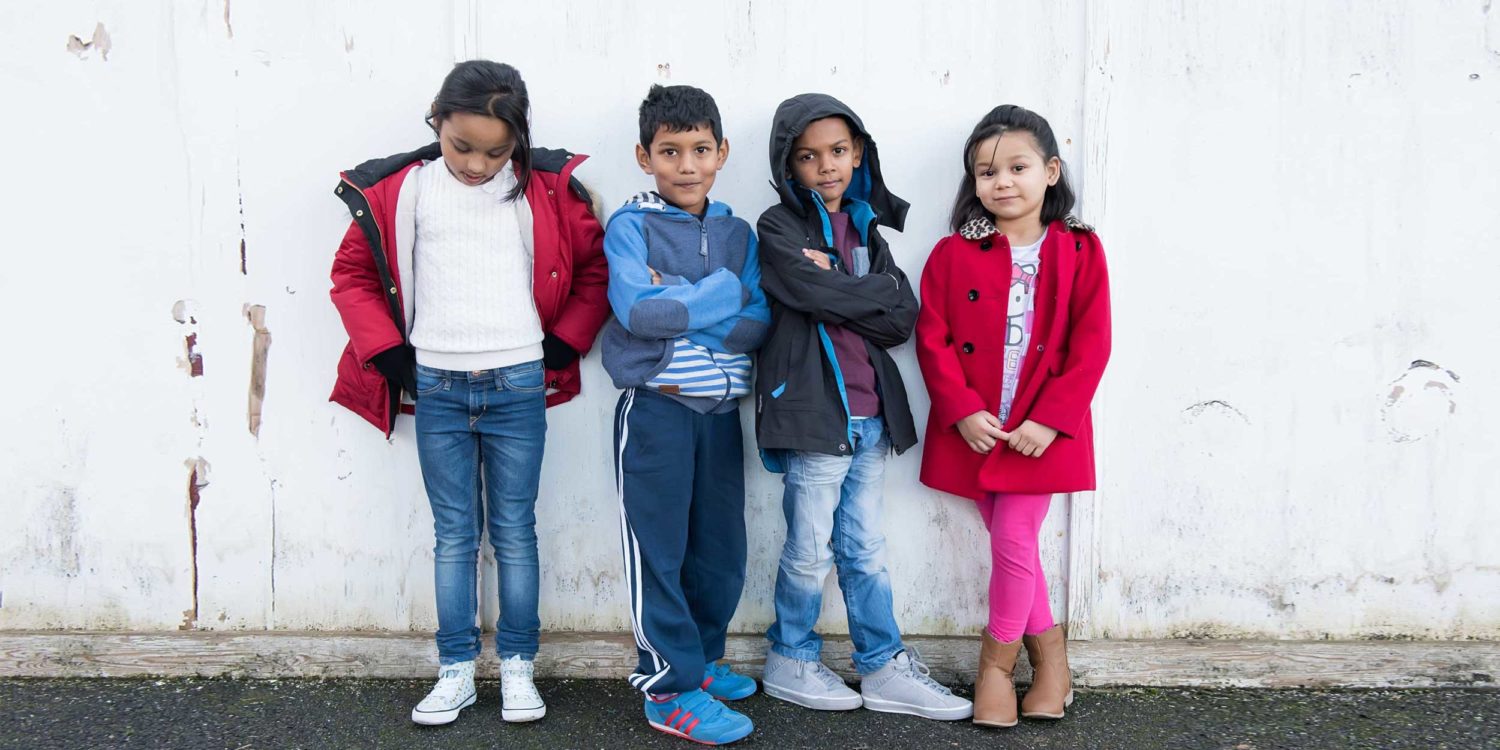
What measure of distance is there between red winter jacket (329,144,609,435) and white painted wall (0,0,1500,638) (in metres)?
0.18

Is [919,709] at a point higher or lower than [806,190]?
lower

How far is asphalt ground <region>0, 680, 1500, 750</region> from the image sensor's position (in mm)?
2898

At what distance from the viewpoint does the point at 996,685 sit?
3029 millimetres

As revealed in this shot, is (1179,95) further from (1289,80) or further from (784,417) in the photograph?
(784,417)

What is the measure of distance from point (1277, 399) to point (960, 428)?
1034 mm

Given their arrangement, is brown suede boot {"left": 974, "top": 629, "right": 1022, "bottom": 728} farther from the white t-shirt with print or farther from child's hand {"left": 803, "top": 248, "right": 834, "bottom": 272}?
child's hand {"left": 803, "top": 248, "right": 834, "bottom": 272}

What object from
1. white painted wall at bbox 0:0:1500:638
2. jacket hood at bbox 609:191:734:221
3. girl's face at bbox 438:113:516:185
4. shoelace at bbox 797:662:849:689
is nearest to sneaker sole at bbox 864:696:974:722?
shoelace at bbox 797:662:849:689

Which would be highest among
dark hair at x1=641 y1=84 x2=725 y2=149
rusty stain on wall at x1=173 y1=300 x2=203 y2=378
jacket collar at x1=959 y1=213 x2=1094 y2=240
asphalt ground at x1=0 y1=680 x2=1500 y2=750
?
dark hair at x1=641 y1=84 x2=725 y2=149

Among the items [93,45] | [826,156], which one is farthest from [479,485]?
[93,45]

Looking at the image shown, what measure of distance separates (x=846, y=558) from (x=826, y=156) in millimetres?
1191

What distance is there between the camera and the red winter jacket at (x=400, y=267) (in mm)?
2906

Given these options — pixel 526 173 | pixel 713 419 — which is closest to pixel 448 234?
pixel 526 173

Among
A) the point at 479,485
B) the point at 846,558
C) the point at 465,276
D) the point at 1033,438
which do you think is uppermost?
the point at 465,276

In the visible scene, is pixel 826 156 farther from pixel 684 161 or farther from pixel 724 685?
pixel 724 685
